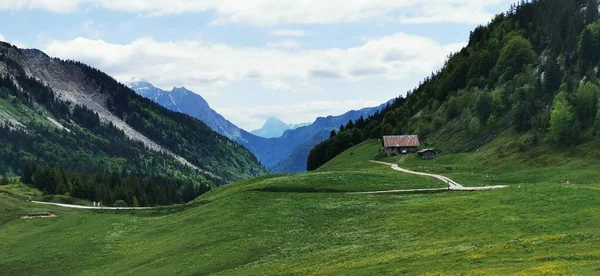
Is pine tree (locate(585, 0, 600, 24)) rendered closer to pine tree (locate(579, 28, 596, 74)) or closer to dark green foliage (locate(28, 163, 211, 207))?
pine tree (locate(579, 28, 596, 74))

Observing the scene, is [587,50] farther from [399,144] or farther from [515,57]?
[399,144]

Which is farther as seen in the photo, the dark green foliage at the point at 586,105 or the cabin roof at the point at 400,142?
the cabin roof at the point at 400,142

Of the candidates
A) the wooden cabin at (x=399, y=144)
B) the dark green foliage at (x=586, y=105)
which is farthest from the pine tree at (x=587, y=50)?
the wooden cabin at (x=399, y=144)

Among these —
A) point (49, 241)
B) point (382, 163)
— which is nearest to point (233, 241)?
point (49, 241)

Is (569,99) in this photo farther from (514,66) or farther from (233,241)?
Answer: (233,241)

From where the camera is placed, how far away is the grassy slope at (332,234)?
36.3 metres

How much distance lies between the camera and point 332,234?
184 ft

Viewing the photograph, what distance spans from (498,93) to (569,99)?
133ft

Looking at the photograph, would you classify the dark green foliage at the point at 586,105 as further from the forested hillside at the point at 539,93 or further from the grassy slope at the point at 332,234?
the grassy slope at the point at 332,234

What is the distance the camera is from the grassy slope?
36.3 m

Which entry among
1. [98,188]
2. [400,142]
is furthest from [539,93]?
[98,188]

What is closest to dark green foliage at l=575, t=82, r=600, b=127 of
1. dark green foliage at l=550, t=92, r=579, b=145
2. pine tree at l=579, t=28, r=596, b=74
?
dark green foliage at l=550, t=92, r=579, b=145

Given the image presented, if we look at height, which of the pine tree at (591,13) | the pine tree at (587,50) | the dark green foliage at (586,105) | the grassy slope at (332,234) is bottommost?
the grassy slope at (332,234)

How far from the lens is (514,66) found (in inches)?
7037
